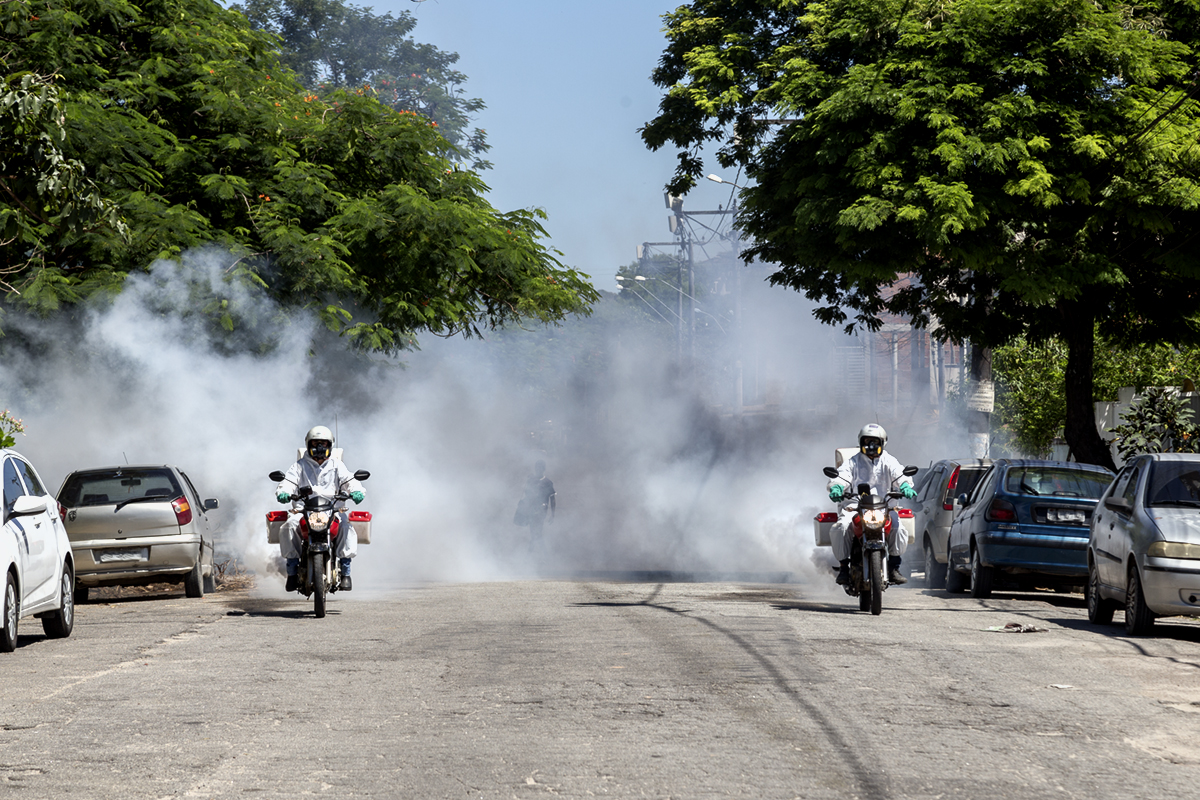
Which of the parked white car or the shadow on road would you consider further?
the shadow on road

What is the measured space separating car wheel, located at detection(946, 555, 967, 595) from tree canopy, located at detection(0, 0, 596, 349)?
23.4ft

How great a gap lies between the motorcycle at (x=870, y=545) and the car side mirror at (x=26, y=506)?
6578 millimetres

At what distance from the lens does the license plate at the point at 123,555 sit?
628 inches

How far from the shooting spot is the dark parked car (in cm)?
1513

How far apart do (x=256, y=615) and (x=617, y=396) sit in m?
43.7

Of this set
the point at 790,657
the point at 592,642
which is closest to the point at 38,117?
the point at 592,642

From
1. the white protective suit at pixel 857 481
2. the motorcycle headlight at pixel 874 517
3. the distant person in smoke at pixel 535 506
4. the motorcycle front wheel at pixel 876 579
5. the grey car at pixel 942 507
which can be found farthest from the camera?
the distant person in smoke at pixel 535 506

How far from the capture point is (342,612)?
45.9 feet

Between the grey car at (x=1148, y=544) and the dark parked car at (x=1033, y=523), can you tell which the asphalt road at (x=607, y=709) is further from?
the dark parked car at (x=1033, y=523)

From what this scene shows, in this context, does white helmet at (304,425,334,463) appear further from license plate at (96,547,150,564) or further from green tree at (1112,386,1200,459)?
green tree at (1112,386,1200,459)

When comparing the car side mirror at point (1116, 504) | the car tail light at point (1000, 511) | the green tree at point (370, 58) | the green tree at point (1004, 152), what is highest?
the green tree at point (370, 58)

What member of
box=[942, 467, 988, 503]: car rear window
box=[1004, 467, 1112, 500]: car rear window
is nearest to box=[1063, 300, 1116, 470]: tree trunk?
box=[942, 467, 988, 503]: car rear window

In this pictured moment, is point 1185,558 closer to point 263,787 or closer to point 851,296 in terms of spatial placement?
point 263,787

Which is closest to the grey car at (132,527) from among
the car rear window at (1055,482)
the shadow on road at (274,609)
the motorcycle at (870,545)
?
the shadow on road at (274,609)
